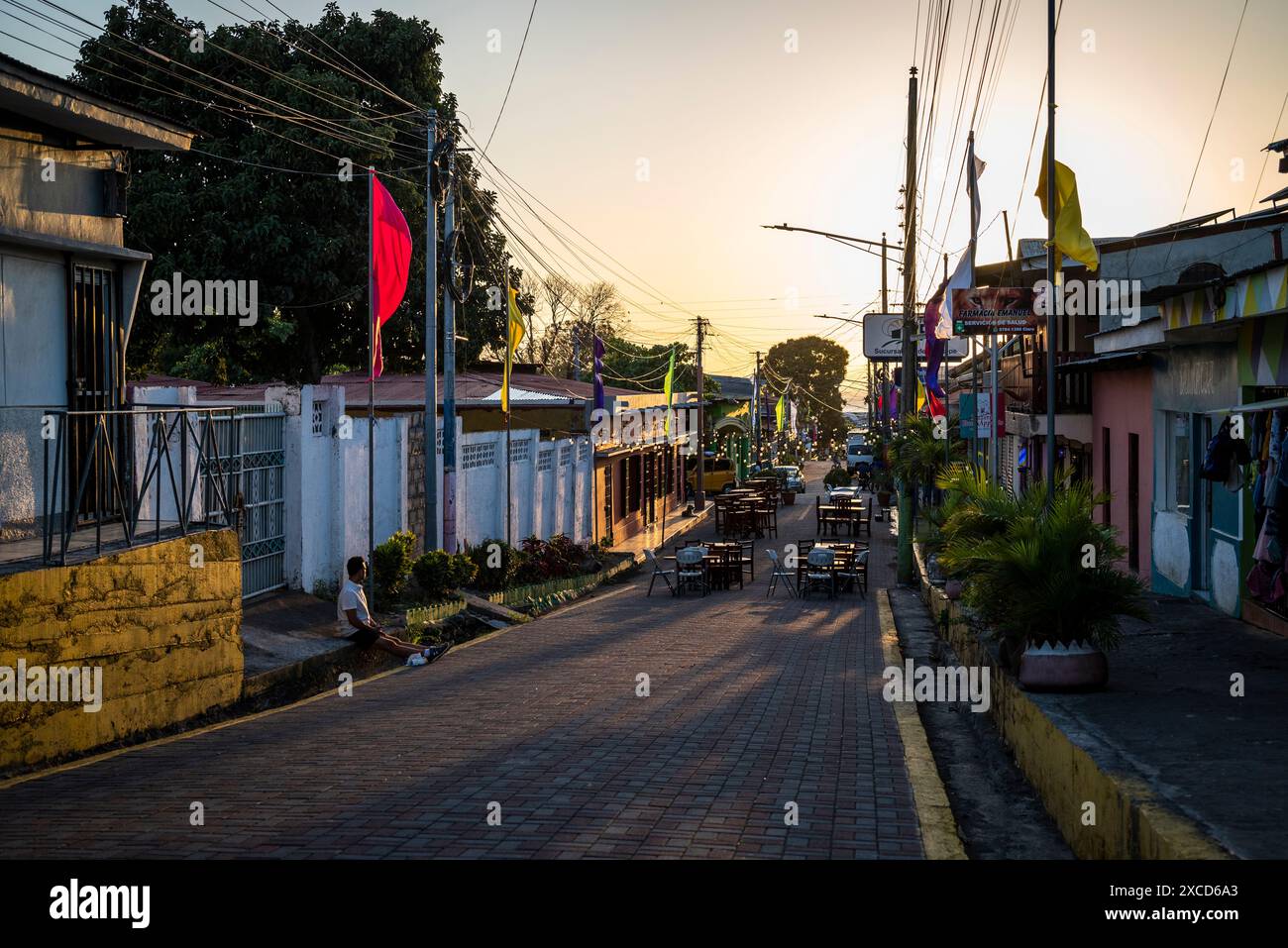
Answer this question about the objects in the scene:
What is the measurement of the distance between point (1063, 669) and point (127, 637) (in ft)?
23.2

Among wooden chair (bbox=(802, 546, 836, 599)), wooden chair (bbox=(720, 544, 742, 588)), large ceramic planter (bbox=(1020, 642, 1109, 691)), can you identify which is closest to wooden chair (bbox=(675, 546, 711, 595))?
wooden chair (bbox=(720, 544, 742, 588))

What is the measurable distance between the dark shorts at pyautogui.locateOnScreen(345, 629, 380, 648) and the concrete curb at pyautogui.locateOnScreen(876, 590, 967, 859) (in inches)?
229

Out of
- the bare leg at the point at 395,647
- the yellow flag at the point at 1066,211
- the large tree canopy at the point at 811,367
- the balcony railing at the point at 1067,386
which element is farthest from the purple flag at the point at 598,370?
the large tree canopy at the point at 811,367

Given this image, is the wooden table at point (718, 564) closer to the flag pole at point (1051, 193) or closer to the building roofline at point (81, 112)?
the flag pole at point (1051, 193)

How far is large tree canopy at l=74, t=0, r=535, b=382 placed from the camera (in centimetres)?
2952

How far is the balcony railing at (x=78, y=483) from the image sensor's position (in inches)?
351

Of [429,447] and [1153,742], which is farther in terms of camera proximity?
[429,447]

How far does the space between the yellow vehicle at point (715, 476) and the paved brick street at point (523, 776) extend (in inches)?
1669

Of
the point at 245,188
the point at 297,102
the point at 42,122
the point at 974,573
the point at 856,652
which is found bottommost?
the point at 856,652

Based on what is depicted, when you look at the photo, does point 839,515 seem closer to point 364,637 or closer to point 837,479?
point 837,479

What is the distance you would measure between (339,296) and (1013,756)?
Answer: 25763 mm

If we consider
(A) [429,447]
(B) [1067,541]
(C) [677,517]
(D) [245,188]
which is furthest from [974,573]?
(C) [677,517]
